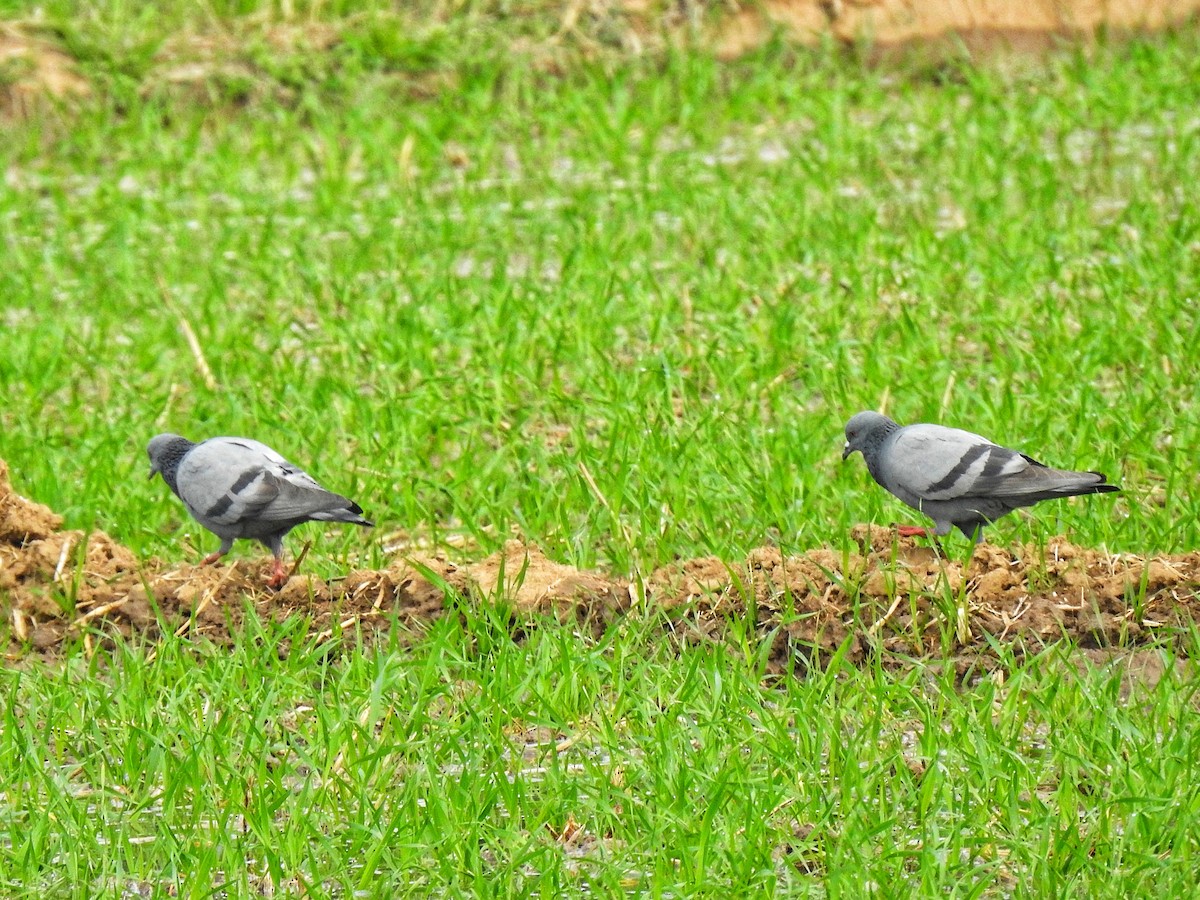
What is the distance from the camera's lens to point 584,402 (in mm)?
6070

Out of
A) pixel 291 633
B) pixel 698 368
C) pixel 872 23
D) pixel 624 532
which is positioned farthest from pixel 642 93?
pixel 291 633

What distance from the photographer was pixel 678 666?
4219 mm

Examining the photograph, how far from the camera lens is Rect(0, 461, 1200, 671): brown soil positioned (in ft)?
14.2

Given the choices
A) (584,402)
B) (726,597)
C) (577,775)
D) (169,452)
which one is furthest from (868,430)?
(169,452)

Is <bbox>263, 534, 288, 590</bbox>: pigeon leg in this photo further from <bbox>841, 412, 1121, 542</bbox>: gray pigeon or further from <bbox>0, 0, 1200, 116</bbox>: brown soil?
<bbox>0, 0, 1200, 116</bbox>: brown soil

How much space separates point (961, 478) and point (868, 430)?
1.29ft

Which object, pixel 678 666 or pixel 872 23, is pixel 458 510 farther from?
pixel 872 23

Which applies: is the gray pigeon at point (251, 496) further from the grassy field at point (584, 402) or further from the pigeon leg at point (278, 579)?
the grassy field at point (584, 402)

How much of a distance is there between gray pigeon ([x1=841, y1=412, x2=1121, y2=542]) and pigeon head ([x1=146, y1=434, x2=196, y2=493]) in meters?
1.90

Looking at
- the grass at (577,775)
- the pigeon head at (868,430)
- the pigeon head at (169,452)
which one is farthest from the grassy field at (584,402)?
the pigeon head at (169,452)

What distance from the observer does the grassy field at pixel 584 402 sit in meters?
3.54

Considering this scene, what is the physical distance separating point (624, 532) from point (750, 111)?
16.0ft

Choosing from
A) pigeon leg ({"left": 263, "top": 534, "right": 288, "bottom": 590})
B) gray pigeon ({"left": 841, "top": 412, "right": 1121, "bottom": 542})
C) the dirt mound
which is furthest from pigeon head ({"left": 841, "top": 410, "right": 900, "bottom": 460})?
the dirt mound

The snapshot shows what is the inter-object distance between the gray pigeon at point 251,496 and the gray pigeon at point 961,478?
4.53 ft
